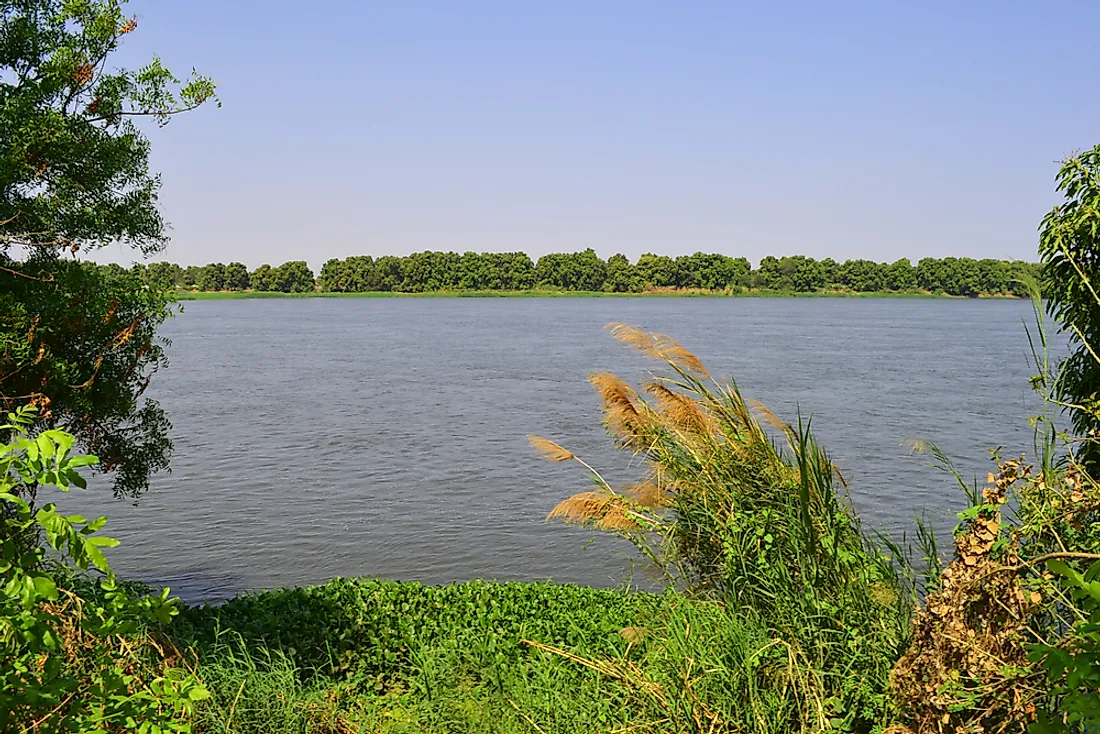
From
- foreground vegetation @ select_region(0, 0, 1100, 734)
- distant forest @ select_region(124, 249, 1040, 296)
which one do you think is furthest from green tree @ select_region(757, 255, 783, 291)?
foreground vegetation @ select_region(0, 0, 1100, 734)

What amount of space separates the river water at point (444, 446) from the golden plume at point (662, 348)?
644 cm

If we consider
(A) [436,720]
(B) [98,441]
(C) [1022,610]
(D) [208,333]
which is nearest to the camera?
(C) [1022,610]

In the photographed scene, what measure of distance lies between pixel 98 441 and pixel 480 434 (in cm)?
1609

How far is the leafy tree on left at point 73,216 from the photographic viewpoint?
7527 mm

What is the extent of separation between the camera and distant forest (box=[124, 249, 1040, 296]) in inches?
5659

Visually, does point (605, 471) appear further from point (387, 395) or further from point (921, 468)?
point (387, 395)

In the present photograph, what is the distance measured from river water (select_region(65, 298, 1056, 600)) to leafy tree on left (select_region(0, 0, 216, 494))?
502cm

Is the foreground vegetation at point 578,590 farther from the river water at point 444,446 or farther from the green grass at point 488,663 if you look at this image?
the river water at point 444,446

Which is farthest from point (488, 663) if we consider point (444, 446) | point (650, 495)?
point (444, 446)

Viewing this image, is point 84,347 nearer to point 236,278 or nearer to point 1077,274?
point 1077,274

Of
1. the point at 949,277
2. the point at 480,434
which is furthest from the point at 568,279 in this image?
the point at 480,434

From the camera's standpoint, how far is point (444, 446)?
23.3m

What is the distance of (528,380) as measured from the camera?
35375 millimetres

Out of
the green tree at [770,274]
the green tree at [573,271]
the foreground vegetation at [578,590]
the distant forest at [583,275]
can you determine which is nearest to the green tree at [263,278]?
the distant forest at [583,275]
